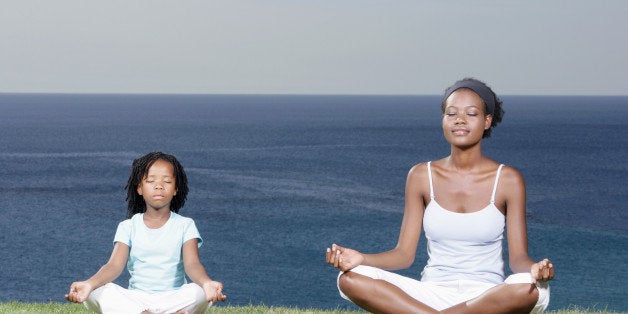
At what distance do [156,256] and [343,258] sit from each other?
4.47ft

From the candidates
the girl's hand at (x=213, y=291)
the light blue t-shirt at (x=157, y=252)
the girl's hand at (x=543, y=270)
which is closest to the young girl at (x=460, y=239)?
the girl's hand at (x=543, y=270)

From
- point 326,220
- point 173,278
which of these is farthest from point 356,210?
point 173,278

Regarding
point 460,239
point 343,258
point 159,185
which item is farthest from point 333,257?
point 159,185

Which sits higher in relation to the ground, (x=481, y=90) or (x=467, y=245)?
(x=481, y=90)

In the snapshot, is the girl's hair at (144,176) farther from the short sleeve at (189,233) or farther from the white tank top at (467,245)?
the white tank top at (467,245)

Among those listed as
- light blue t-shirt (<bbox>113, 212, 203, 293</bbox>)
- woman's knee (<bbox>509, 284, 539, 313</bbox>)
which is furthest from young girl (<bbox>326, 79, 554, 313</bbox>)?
light blue t-shirt (<bbox>113, 212, 203, 293</bbox>)

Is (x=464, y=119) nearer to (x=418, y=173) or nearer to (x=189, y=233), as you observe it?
(x=418, y=173)

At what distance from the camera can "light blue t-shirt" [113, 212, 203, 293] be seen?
19.5ft

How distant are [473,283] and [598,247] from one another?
71.9 meters

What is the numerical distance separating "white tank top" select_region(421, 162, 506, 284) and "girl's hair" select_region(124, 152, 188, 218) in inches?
67.9

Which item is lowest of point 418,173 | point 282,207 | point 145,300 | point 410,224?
point 282,207

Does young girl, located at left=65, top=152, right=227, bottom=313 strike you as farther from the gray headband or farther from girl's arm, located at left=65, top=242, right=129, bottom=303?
the gray headband

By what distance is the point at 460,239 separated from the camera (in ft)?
18.5

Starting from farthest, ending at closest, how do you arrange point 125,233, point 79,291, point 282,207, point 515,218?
point 282,207
point 125,233
point 515,218
point 79,291
